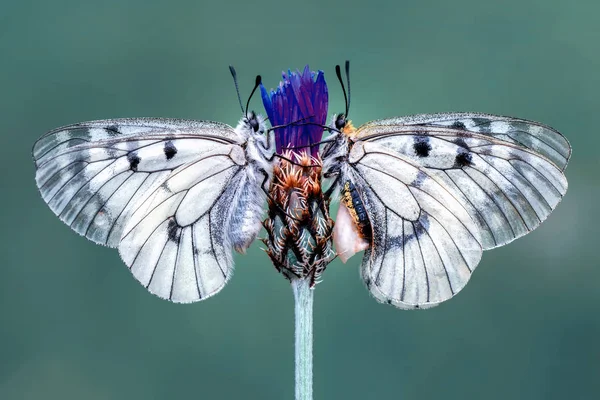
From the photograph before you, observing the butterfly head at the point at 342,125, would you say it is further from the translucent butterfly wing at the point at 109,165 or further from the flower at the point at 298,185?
the translucent butterfly wing at the point at 109,165

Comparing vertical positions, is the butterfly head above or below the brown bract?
above

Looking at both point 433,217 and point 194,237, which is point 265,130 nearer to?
point 194,237

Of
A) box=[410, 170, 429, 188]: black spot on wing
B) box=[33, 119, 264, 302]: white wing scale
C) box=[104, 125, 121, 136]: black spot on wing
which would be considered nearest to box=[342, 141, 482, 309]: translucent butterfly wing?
box=[410, 170, 429, 188]: black spot on wing

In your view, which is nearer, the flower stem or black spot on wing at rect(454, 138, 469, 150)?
the flower stem

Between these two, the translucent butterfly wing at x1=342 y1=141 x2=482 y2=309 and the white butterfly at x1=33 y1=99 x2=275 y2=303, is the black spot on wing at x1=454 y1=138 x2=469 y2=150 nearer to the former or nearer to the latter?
the translucent butterfly wing at x1=342 y1=141 x2=482 y2=309

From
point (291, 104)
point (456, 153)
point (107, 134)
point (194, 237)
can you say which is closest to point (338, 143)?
point (291, 104)
